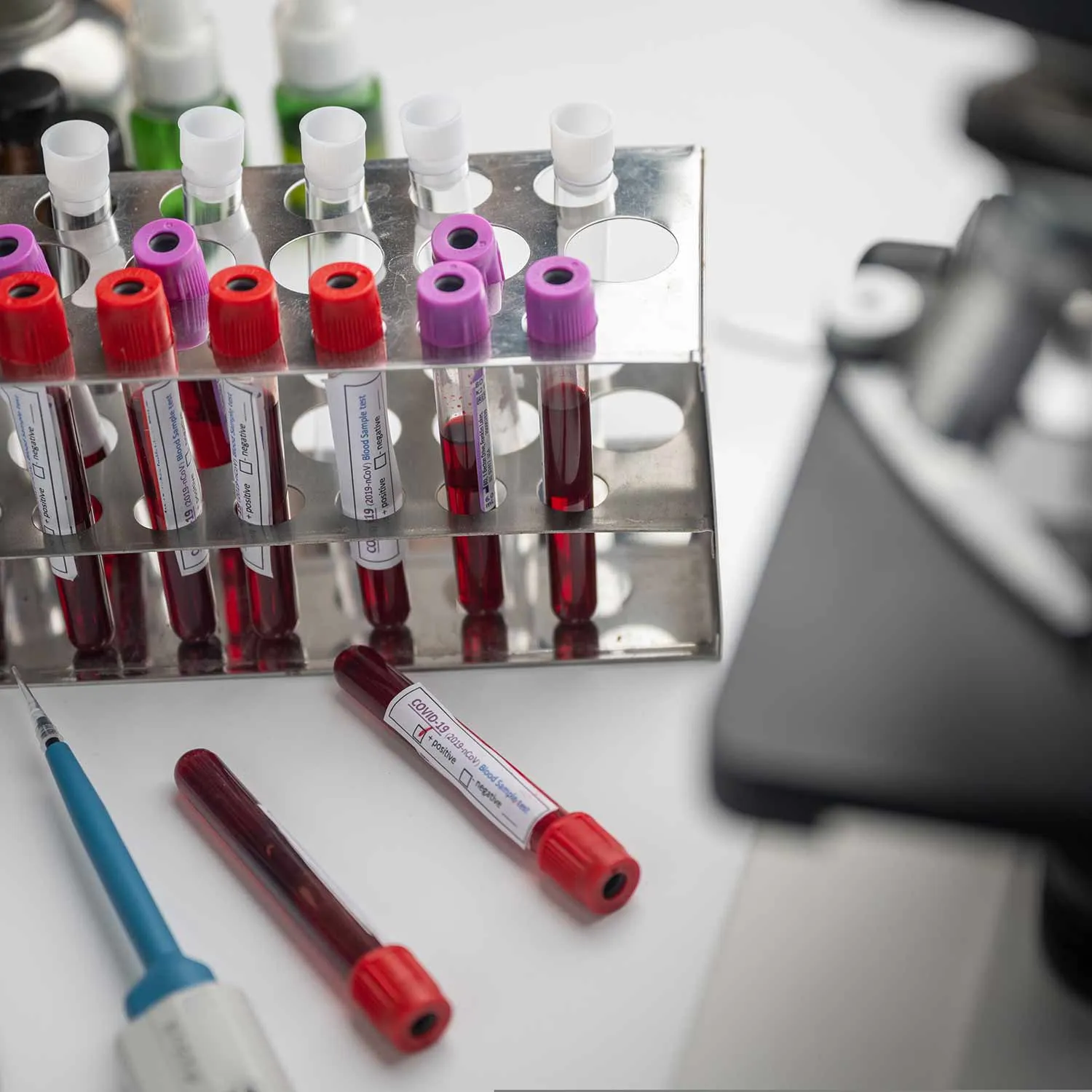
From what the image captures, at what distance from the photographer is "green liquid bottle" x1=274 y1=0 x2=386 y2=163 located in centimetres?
80

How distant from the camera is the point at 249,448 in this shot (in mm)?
638

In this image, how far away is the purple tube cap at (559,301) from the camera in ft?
1.95

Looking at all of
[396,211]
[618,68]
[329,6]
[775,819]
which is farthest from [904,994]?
[618,68]

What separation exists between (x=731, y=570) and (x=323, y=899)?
24 cm

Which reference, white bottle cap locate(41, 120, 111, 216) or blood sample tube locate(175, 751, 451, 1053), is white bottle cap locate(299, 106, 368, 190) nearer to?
white bottle cap locate(41, 120, 111, 216)

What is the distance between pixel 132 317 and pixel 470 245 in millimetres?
135

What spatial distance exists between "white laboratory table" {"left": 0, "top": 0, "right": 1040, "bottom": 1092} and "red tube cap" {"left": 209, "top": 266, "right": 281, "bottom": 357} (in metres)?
0.16

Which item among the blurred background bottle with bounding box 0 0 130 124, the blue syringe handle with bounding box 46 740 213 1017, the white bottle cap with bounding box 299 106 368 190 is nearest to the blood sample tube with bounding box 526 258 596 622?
the white bottle cap with bounding box 299 106 368 190

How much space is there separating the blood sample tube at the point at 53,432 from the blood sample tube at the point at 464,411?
0.45 ft

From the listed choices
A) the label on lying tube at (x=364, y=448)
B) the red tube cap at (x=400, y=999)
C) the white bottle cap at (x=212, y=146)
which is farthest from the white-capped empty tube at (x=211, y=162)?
the red tube cap at (x=400, y=999)

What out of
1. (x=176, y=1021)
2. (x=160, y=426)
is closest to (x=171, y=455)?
(x=160, y=426)

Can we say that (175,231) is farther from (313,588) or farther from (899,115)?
(899,115)

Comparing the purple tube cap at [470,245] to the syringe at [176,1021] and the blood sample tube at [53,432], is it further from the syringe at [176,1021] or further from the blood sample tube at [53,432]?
the syringe at [176,1021]

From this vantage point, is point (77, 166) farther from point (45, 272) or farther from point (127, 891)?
point (127, 891)
